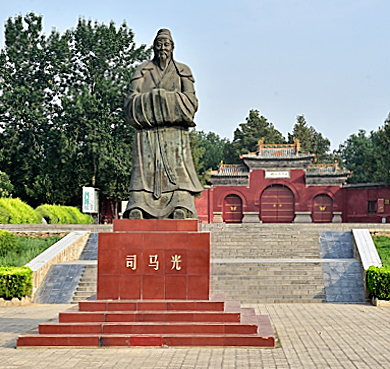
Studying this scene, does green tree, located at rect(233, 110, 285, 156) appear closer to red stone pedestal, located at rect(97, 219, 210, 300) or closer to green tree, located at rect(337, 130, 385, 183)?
green tree, located at rect(337, 130, 385, 183)

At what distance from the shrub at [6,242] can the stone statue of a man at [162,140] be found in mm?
7719

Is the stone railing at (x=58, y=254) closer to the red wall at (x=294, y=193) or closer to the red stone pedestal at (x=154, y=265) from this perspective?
the red stone pedestal at (x=154, y=265)

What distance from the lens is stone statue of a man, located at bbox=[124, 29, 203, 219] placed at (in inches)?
305

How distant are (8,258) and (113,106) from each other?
15.1 m

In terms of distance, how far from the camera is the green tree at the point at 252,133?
46.8 meters

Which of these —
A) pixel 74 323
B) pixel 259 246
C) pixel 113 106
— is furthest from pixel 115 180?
pixel 74 323

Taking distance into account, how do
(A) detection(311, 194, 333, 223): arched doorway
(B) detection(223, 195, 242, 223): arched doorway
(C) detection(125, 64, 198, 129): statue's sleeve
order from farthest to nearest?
(B) detection(223, 195, 242, 223): arched doorway, (A) detection(311, 194, 333, 223): arched doorway, (C) detection(125, 64, 198, 129): statue's sleeve

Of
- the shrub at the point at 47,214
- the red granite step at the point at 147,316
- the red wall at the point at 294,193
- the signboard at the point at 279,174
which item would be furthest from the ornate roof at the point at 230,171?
the red granite step at the point at 147,316

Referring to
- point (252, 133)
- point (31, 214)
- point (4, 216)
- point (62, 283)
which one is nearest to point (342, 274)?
point (62, 283)

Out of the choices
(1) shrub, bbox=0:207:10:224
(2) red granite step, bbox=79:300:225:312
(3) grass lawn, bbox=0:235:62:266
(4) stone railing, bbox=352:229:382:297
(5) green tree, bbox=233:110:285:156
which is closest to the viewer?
(2) red granite step, bbox=79:300:225:312

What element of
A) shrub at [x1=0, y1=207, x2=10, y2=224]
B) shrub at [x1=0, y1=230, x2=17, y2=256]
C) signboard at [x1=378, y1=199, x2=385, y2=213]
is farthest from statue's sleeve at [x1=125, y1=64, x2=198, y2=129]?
signboard at [x1=378, y1=199, x2=385, y2=213]

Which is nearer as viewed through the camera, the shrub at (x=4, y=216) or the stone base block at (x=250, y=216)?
the shrub at (x=4, y=216)

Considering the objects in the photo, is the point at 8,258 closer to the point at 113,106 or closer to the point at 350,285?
the point at 350,285

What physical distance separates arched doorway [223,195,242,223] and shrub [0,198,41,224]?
12826 mm
